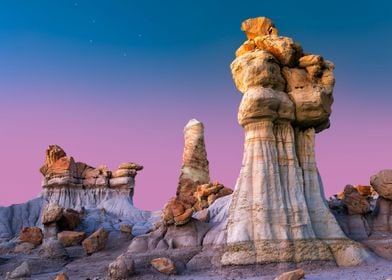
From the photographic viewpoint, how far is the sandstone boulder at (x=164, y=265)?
17.0 m

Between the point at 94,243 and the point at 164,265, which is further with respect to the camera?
the point at 94,243

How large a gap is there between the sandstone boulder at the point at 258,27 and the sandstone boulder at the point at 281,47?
138 centimetres

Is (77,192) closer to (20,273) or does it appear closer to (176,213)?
(20,273)

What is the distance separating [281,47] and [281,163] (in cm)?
492

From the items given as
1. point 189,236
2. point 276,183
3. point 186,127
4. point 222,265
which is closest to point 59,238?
point 189,236

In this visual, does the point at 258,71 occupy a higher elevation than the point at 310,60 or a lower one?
lower

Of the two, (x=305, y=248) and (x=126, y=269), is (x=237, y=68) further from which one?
(x=126, y=269)

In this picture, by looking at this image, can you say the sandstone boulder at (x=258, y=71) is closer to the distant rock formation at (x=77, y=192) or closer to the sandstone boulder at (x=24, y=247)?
the sandstone boulder at (x=24, y=247)

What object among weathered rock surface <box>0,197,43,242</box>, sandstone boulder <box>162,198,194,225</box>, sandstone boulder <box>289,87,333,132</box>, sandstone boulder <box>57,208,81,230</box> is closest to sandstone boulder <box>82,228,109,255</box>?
sandstone boulder <box>57,208,81,230</box>

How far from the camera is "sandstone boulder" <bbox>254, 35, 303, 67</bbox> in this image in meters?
19.1

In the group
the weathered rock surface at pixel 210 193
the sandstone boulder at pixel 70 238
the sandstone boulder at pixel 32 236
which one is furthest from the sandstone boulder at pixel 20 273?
the weathered rock surface at pixel 210 193

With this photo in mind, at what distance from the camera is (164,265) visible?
56.3 ft

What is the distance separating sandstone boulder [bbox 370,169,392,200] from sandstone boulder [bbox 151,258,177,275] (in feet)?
32.9

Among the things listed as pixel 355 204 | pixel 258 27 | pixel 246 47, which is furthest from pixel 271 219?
pixel 258 27
